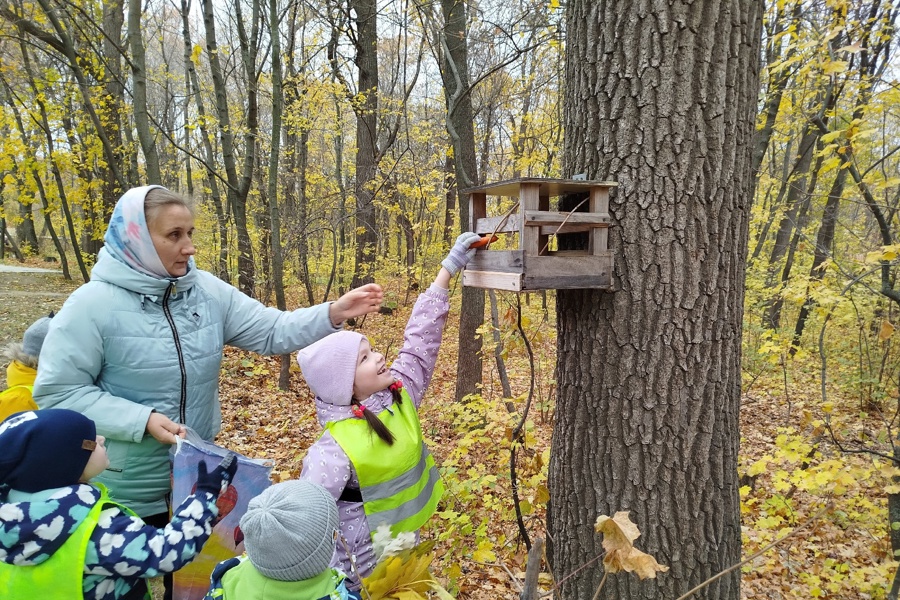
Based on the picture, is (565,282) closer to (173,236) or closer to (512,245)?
(173,236)

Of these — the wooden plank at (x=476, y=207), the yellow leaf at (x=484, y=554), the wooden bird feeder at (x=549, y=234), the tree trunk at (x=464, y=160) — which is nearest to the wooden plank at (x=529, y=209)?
the wooden bird feeder at (x=549, y=234)

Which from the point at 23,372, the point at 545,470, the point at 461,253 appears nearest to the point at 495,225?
the point at 461,253

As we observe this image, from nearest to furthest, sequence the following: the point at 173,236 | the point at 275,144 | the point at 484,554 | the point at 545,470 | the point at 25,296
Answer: the point at 173,236 → the point at 484,554 → the point at 545,470 → the point at 275,144 → the point at 25,296

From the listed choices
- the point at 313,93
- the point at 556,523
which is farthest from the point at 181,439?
the point at 313,93

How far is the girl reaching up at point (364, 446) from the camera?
72.6 inches

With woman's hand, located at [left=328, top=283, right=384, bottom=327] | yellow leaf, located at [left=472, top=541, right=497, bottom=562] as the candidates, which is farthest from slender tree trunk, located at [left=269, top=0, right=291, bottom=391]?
yellow leaf, located at [left=472, top=541, right=497, bottom=562]

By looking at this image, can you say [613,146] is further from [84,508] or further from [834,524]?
[834,524]

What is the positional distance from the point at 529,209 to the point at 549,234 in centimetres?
13

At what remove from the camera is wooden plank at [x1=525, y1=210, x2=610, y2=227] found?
171 cm

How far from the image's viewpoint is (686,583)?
1.89 m

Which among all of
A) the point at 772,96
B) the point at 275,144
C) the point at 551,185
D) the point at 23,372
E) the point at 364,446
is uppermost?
the point at 772,96

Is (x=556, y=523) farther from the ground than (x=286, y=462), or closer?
farther from the ground

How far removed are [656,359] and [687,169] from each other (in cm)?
71

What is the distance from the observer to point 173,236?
78.5 inches
